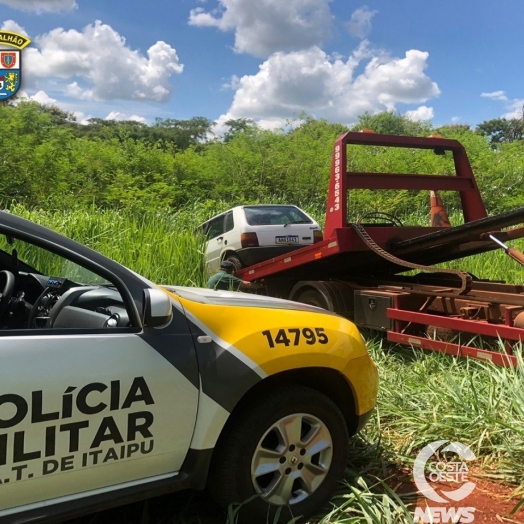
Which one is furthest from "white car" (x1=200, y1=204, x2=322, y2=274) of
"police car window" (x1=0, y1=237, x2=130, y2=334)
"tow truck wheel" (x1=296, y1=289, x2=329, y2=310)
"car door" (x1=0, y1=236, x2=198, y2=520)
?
"car door" (x1=0, y1=236, x2=198, y2=520)

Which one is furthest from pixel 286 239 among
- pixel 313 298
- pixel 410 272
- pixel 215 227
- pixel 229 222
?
pixel 313 298

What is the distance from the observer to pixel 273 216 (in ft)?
35.4

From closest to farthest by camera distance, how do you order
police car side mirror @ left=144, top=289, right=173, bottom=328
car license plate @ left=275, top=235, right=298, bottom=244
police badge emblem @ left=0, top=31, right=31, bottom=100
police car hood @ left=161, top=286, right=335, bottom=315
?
1. police car side mirror @ left=144, top=289, right=173, bottom=328
2. police car hood @ left=161, top=286, right=335, bottom=315
3. car license plate @ left=275, top=235, right=298, bottom=244
4. police badge emblem @ left=0, top=31, right=31, bottom=100

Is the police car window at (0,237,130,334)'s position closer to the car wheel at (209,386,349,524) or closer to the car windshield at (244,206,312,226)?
the car wheel at (209,386,349,524)

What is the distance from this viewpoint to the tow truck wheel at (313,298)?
6492mm

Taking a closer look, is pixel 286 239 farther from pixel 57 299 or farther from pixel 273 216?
pixel 57 299

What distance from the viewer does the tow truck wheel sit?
6.49 m

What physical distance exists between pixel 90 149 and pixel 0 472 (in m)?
16.9

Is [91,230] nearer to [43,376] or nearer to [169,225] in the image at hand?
[169,225]

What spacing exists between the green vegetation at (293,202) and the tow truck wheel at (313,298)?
762 millimetres

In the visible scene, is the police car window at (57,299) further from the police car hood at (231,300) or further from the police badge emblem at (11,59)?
the police badge emblem at (11,59)

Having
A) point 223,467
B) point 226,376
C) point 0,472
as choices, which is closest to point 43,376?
point 0,472

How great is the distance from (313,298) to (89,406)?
4761 millimetres

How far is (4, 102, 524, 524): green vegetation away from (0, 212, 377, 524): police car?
429 mm
